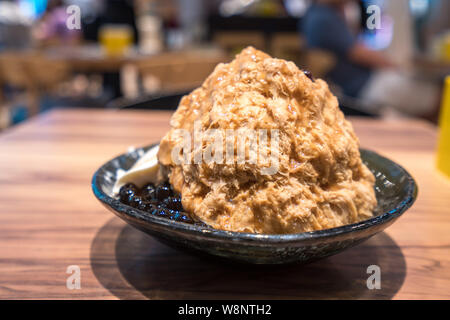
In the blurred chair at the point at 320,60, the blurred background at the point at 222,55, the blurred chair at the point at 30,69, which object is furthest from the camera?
the blurred chair at the point at 30,69

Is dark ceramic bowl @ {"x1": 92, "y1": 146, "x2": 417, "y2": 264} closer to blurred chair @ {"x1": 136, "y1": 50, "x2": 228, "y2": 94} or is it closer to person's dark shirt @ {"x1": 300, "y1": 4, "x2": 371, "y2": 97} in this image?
blurred chair @ {"x1": 136, "y1": 50, "x2": 228, "y2": 94}

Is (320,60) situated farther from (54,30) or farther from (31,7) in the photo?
(31,7)

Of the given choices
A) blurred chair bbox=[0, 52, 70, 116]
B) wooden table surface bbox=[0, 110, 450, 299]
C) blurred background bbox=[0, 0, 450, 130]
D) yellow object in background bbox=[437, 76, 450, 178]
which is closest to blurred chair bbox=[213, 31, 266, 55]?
blurred background bbox=[0, 0, 450, 130]

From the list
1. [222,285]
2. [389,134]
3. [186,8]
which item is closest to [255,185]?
[222,285]

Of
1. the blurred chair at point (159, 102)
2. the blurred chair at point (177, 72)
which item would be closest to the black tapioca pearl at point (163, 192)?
the blurred chair at point (159, 102)

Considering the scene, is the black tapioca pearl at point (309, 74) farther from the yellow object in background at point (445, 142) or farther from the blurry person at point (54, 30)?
the blurry person at point (54, 30)

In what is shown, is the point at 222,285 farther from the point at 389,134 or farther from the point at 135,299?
the point at 389,134
